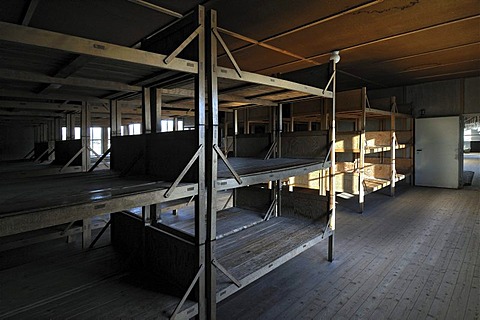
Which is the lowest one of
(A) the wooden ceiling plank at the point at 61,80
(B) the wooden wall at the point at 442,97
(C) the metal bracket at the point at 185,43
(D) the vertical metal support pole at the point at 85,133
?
(D) the vertical metal support pole at the point at 85,133

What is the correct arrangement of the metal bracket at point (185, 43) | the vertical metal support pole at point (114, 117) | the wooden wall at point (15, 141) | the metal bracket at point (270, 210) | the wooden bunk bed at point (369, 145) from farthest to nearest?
the wooden wall at point (15, 141)
the wooden bunk bed at point (369, 145)
the metal bracket at point (270, 210)
the vertical metal support pole at point (114, 117)
the metal bracket at point (185, 43)

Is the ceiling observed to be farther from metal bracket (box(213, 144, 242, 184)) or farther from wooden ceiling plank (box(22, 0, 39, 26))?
metal bracket (box(213, 144, 242, 184))

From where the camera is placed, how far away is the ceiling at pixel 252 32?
2066 mm

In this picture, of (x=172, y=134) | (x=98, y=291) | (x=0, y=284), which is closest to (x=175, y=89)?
(x=172, y=134)

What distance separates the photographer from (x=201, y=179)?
5.85 ft

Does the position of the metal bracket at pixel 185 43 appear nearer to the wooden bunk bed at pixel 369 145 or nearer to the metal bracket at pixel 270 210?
the metal bracket at pixel 270 210

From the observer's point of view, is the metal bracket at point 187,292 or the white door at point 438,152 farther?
the white door at point 438,152

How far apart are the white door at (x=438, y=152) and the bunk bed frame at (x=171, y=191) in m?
6.30

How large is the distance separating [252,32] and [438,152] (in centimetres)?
636

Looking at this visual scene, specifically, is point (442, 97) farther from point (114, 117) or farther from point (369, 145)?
point (114, 117)

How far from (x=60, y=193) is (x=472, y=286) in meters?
3.44

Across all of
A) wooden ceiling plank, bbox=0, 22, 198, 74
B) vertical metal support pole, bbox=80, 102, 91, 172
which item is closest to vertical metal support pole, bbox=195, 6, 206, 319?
wooden ceiling plank, bbox=0, 22, 198, 74

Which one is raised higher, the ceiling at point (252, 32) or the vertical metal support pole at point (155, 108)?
the ceiling at point (252, 32)

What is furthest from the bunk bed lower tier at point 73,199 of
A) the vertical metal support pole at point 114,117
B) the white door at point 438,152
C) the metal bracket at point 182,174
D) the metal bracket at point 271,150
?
the white door at point 438,152
